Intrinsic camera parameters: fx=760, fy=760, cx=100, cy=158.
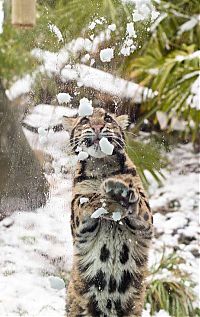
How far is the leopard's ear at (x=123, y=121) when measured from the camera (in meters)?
0.92

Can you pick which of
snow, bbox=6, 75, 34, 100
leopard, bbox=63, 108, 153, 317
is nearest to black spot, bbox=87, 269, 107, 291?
leopard, bbox=63, 108, 153, 317

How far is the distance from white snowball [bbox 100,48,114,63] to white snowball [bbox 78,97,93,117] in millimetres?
57

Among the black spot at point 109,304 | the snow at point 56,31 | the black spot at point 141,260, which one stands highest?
the snow at point 56,31

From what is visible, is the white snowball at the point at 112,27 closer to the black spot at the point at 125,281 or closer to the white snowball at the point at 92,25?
the white snowball at the point at 92,25

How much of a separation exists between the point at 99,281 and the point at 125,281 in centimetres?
3

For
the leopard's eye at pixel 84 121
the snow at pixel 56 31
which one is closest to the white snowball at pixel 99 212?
the leopard's eye at pixel 84 121

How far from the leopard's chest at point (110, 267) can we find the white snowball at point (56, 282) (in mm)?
44

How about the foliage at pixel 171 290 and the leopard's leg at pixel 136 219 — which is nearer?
the leopard's leg at pixel 136 219

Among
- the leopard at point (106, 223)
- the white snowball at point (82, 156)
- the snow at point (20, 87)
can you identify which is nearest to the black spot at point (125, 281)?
the leopard at point (106, 223)

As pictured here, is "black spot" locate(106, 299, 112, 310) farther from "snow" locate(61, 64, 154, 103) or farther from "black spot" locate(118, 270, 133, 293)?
"snow" locate(61, 64, 154, 103)

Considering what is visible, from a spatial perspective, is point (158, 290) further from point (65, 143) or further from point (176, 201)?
point (65, 143)

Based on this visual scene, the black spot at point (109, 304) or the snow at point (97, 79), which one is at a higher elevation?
the snow at point (97, 79)

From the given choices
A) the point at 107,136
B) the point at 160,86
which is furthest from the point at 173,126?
the point at 107,136

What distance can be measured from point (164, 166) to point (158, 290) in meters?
0.22
